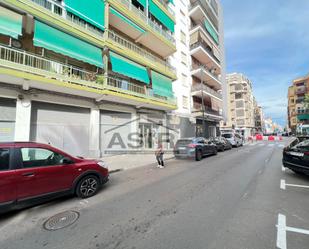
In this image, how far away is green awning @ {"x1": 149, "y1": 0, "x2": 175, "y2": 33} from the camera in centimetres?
1563

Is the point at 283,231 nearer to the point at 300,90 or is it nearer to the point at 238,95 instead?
the point at 238,95

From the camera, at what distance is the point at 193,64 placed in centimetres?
2366

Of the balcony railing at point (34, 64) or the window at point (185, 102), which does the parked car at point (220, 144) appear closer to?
the window at point (185, 102)

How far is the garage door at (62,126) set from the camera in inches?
369

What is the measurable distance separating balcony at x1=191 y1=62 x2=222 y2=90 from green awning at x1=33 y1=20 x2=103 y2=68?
14785 mm

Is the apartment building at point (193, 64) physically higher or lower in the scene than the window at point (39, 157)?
higher

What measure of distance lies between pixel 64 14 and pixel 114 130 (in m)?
8.22

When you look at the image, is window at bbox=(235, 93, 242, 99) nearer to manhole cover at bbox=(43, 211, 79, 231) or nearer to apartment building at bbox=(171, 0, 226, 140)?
apartment building at bbox=(171, 0, 226, 140)

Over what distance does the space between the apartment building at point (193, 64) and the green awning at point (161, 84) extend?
324 centimetres

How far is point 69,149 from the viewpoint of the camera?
10.6 metres

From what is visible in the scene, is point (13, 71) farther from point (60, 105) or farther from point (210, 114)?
point (210, 114)

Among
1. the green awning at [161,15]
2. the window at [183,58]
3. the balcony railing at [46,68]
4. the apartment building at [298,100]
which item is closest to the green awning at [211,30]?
the window at [183,58]

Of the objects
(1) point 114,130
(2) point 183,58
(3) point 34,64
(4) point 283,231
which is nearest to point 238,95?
(2) point 183,58

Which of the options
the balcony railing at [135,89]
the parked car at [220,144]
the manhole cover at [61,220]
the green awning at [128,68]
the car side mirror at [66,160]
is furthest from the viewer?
the parked car at [220,144]
